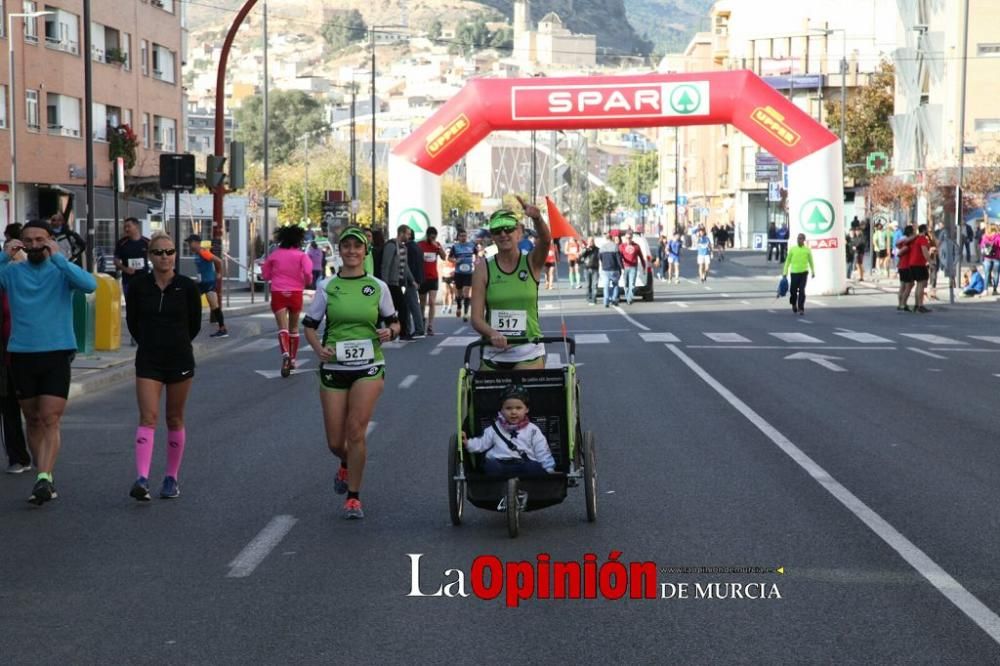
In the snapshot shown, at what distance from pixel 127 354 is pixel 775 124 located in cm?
2080

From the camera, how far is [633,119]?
39.2 m

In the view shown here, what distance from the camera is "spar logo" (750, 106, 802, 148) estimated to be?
39062 millimetres

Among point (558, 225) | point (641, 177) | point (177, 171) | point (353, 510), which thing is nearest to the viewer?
point (353, 510)

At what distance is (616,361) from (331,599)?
48.9 feet

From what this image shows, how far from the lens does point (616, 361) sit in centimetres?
2219

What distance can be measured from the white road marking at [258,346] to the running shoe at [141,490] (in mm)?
15077

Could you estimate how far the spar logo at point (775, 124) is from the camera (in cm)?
3906

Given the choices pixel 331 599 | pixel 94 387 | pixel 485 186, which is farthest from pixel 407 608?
pixel 485 186

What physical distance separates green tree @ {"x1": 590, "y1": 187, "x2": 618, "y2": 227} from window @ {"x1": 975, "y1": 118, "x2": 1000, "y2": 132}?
112 metres

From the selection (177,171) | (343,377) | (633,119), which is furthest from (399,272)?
(343,377)

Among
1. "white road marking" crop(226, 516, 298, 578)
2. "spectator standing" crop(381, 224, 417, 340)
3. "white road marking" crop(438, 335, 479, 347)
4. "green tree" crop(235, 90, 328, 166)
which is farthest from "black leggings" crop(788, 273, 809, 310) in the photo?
"green tree" crop(235, 90, 328, 166)

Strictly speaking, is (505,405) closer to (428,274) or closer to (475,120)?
(428,274)

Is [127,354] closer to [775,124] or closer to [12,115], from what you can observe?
[775,124]

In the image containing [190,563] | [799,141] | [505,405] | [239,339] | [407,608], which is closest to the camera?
[407,608]
